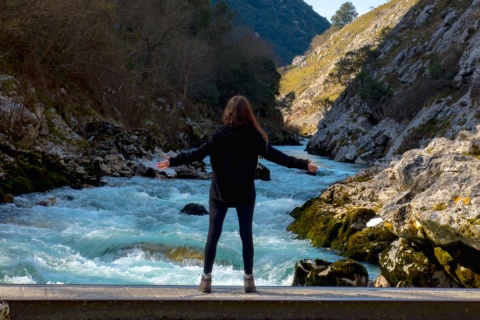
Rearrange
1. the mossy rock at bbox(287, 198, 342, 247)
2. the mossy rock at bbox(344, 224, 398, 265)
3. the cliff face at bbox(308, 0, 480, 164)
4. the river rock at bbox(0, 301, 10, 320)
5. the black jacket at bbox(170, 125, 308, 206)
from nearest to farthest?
the river rock at bbox(0, 301, 10, 320)
the black jacket at bbox(170, 125, 308, 206)
the mossy rock at bbox(344, 224, 398, 265)
the mossy rock at bbox(287, 198, 342, 247)
the cliff face at bbox(308, 0, 480, 164)

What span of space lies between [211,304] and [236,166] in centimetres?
124

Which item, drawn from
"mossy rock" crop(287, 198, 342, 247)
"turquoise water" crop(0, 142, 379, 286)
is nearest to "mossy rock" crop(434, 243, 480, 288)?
"turquoise water" crop(0, 142, 379, 286)

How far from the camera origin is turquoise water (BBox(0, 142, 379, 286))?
983cm

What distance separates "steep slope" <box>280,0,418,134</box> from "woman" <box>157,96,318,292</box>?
98.3 metres

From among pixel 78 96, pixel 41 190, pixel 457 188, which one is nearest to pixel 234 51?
pixel 78 96

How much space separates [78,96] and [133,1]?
16.4 metres

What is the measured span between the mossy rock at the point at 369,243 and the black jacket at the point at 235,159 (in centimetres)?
653

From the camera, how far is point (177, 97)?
155 feet

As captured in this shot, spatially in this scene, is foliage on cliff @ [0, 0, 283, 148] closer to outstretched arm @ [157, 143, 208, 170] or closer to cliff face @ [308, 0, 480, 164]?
cliff face @ [308, 0, 480, 164]

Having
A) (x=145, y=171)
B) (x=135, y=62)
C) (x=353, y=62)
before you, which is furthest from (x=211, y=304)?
(x=353, y=62)

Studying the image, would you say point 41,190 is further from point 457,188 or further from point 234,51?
point 234,51

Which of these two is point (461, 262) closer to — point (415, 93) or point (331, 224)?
point (331, 224)

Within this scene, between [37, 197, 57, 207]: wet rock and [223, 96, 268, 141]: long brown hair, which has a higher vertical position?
[223, 96, 268, 141]: long brown hair

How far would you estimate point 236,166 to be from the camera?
5.17m
